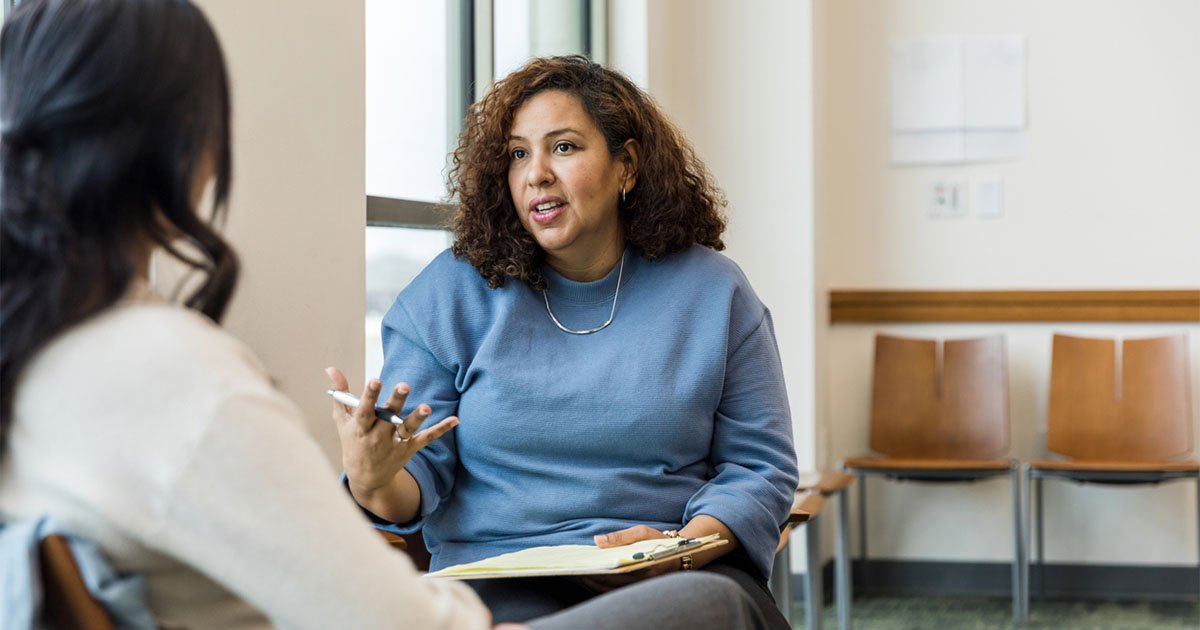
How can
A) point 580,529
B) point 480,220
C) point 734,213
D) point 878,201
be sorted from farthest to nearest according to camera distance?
point 878,201 < point 734,213 < point 480,220 < point 580,529

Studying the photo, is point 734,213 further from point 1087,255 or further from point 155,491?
point 155,491

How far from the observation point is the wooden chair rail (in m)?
4.52

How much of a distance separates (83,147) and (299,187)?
1.22 m

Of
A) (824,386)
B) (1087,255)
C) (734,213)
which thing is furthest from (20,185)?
(1087,255)

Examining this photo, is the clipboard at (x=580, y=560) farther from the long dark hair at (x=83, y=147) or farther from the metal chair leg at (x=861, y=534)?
the metal chair leg at (x=861, y=534)

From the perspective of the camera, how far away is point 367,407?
62.4 inches

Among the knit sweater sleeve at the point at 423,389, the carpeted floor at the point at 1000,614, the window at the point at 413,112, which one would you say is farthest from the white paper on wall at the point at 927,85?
the knit sweater sleeve at the point at 423,389

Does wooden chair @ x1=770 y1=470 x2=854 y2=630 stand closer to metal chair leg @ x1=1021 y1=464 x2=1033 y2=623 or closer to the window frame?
metal chair leg @ x1=1021 y1=464 x2=1033 y2=623

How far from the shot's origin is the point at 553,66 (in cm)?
218

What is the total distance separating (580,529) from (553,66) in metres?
0.77

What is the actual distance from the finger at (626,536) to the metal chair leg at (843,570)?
210cm

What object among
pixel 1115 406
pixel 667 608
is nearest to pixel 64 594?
pixel 667 608

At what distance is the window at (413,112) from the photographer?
9.16ft

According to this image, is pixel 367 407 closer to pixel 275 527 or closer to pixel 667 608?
pixel 667 608
